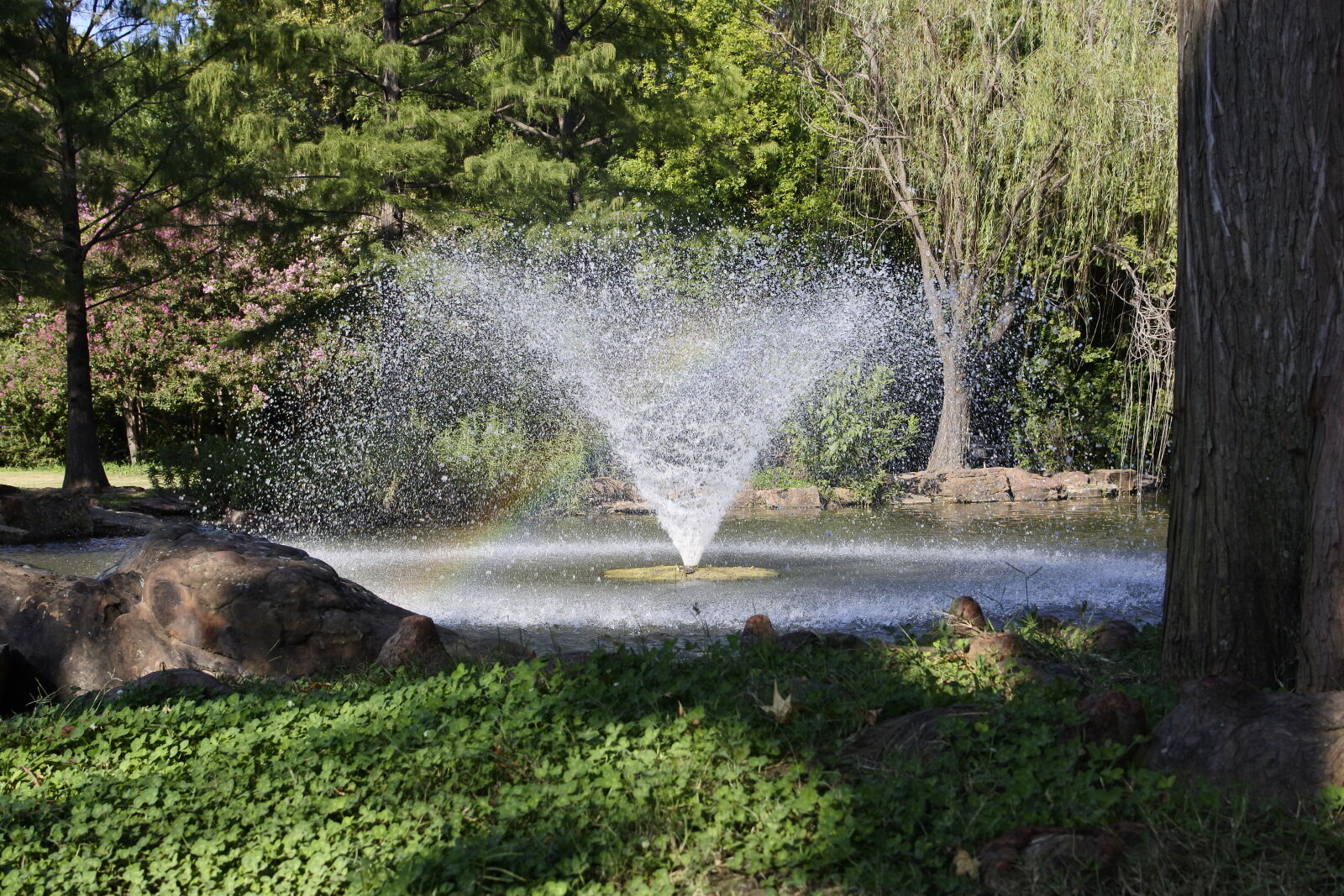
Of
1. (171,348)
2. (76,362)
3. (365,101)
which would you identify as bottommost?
(76,362)

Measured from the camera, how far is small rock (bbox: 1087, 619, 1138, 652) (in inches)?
202

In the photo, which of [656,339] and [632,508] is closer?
[632,508]

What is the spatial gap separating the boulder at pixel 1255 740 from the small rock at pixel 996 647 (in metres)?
1.32

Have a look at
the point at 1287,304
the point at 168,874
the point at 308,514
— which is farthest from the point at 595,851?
the point at 308,514

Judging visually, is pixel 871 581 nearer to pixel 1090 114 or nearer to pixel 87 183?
pixel 1090 114

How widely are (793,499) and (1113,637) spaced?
9.43 meters

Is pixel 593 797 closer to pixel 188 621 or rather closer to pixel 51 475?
pixel 188 621

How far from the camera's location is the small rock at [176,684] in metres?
4.02

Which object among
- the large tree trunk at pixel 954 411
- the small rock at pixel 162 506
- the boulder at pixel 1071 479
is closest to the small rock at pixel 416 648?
the small rock at pixel 162 506

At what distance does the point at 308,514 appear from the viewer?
1346 cm

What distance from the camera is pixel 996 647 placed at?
4387 millimetres

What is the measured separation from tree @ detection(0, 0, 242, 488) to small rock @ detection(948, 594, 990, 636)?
41.4ft

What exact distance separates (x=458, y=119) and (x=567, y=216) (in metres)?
1.94

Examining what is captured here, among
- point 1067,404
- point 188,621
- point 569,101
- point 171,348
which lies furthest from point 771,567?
point 171,348
